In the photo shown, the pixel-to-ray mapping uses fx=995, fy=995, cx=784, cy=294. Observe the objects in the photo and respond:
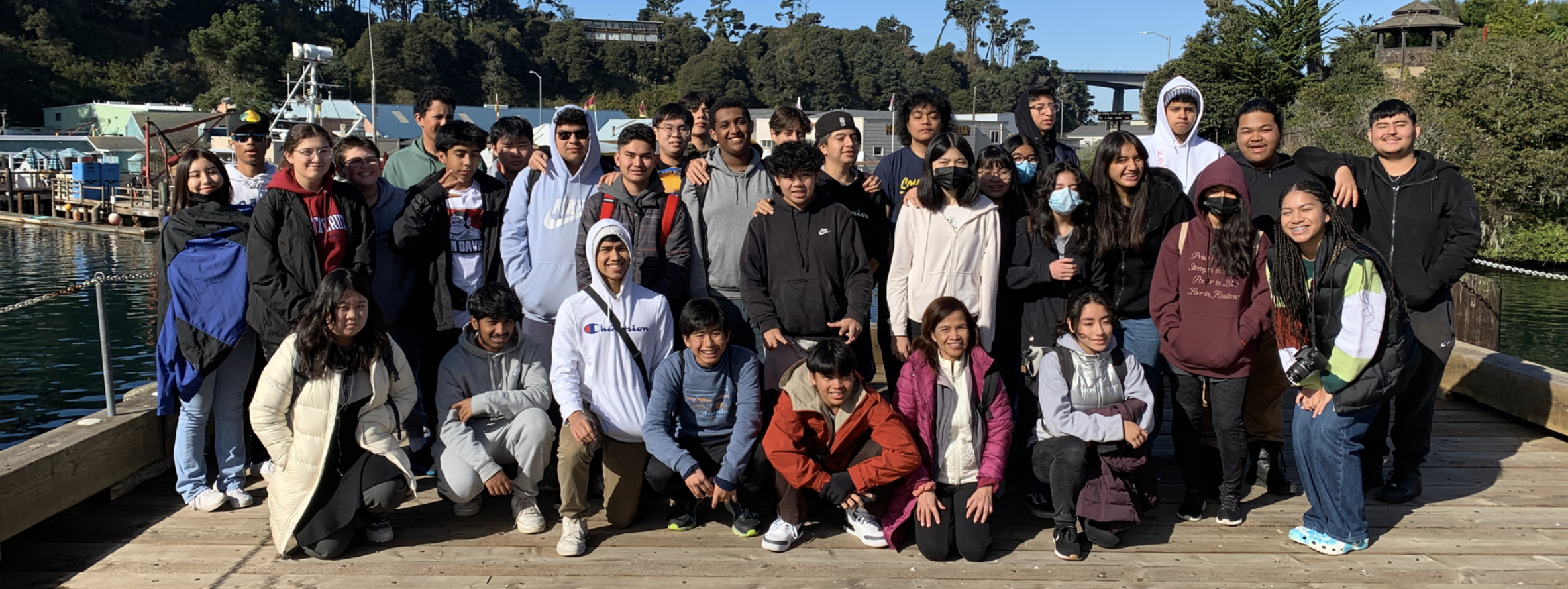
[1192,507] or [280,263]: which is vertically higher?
[280,263]

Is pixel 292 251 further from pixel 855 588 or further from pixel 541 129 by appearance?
pixel 541 129

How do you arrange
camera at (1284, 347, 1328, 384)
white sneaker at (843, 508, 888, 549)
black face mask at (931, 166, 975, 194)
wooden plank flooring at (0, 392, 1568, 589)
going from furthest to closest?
black face mask at (931, 166, 975, 194) < white sneaker at (843, 508, 888, 549) < camera at (1284, 347, 1328, 384) < wooden plank flooring at (0, 392, 1568, 589)

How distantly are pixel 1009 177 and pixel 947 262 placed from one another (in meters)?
0.56

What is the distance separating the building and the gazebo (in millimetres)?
58661

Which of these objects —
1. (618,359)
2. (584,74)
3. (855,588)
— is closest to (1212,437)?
(855,588)

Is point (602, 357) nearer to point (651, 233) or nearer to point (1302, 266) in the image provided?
point (651, 233)

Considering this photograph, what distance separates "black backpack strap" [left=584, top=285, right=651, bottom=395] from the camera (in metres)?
4.12

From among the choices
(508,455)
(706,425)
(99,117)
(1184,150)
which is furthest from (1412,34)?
(99,117)

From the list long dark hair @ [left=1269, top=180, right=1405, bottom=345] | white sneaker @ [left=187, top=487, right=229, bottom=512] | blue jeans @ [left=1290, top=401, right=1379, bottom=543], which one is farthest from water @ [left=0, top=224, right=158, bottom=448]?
blue jeans @ [left=1290, top=401, right=1379, bottom=543]

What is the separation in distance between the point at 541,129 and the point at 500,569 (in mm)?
32713

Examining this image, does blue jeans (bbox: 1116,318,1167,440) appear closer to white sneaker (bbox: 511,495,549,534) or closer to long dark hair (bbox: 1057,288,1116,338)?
long dark hair (bbox: 1057,288,1116,338)

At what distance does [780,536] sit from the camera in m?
3.82

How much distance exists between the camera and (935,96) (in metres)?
5.09

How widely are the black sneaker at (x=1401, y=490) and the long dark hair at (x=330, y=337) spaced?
433 centimetres
